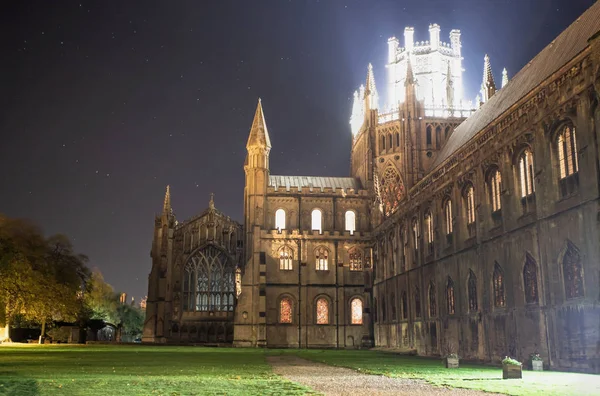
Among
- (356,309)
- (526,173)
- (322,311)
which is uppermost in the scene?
(526,173)

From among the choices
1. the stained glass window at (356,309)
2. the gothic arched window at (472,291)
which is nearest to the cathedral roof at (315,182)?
the stained glass window at (356,309)

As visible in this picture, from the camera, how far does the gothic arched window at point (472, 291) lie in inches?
1609

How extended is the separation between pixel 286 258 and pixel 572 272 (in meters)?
46.9

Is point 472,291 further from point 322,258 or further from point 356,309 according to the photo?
point 322,258

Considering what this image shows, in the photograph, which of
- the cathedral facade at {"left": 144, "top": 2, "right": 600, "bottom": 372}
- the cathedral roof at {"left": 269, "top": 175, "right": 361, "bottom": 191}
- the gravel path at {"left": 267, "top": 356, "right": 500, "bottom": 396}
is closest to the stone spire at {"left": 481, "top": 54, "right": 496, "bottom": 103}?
the cathedral facade at {"left": 144, "top": 2, "right": 600, "bottom": 372}

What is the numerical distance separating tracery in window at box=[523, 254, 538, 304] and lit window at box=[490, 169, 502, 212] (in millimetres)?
5344

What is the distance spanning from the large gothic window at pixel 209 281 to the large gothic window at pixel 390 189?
18.9m

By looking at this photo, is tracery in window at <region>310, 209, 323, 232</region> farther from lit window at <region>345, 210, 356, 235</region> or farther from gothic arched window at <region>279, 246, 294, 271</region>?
gothic arched window at <region>279, 246, 294, 271</region>

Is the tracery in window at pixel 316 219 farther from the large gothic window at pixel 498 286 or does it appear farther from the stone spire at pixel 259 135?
the large gothic window at pixel 498 286

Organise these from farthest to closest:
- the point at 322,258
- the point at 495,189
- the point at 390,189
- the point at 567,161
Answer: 1. the point at 390,189
2. the point at 322,258
3. the point at 495,189
4. the point at 567,161

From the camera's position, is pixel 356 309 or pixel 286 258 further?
pixel 286 258

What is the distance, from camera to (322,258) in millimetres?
75125

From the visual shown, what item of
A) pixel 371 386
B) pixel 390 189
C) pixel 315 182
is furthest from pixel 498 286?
pixel 315 182

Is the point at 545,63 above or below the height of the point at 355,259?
above
